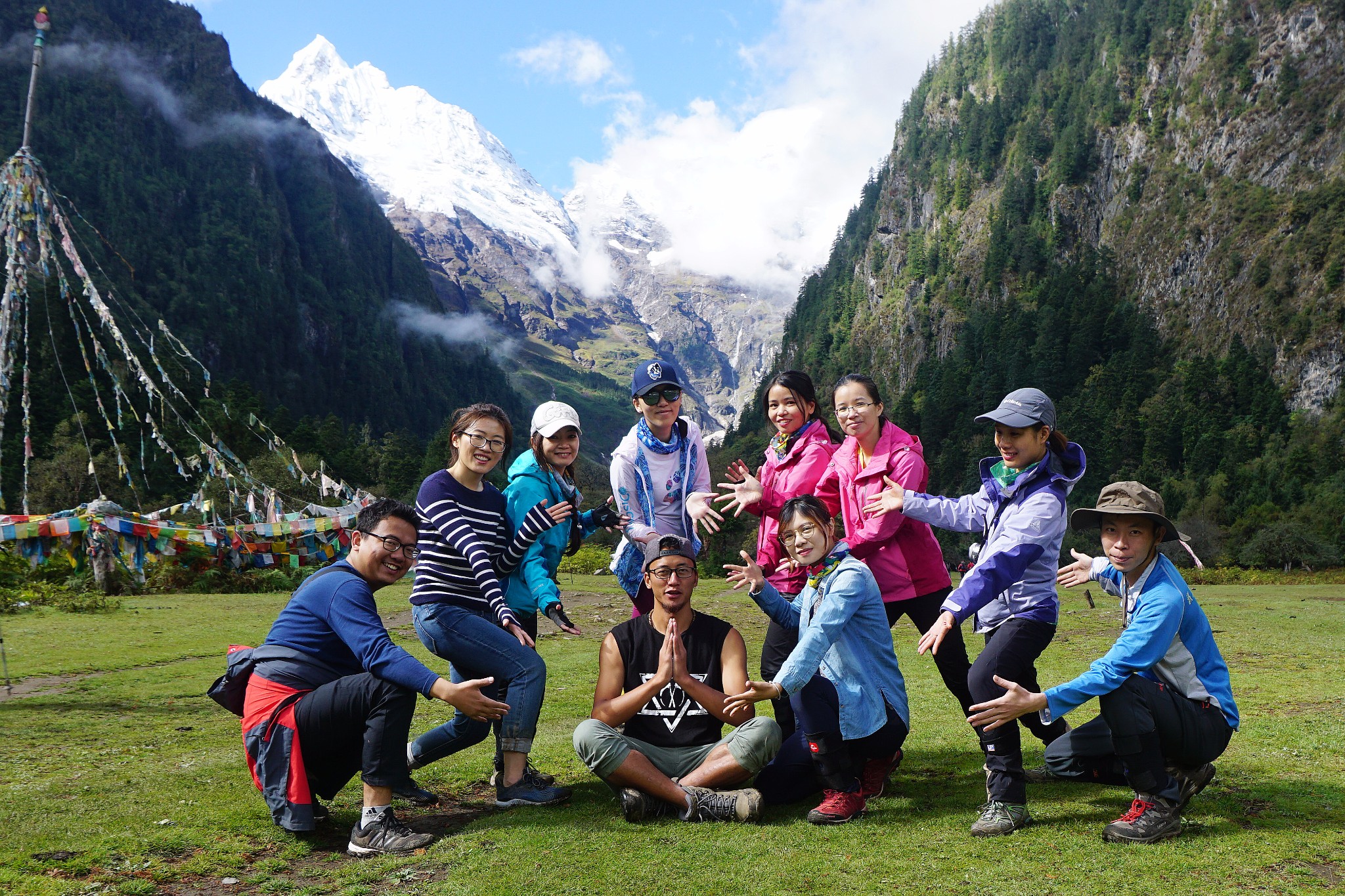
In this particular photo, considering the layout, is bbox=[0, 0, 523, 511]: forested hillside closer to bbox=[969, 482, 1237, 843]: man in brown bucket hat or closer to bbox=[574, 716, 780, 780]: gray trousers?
bbox=[574, 716, 780, 780]: gray trousers

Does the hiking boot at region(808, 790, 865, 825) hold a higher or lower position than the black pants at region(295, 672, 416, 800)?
lower

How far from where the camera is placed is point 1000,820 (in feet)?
17.2

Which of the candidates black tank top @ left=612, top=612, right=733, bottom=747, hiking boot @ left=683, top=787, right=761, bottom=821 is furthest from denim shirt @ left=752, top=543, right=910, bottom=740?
hiking boot @ left=683, top=787, right=761, bottom=821

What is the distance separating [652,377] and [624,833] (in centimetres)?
328

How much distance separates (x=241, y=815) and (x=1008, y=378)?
127 meters

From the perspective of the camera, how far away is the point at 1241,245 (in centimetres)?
10350

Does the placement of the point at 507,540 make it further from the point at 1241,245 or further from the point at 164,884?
the point at 1241,245

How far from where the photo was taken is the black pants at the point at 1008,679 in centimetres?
538

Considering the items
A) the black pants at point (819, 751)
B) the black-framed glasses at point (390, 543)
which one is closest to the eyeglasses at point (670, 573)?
the black pants at point (819, 751)

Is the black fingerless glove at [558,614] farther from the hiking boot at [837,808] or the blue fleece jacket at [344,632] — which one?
the hiking boot at [837,808]

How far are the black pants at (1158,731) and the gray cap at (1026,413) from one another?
5.25 ft

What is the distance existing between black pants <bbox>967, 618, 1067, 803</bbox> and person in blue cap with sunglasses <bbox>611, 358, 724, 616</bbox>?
2.20 meters

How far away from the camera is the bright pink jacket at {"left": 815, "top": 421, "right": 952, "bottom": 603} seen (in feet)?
21.4

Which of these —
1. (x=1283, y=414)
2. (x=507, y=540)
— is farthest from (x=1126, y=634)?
(x=1283, y=414)
